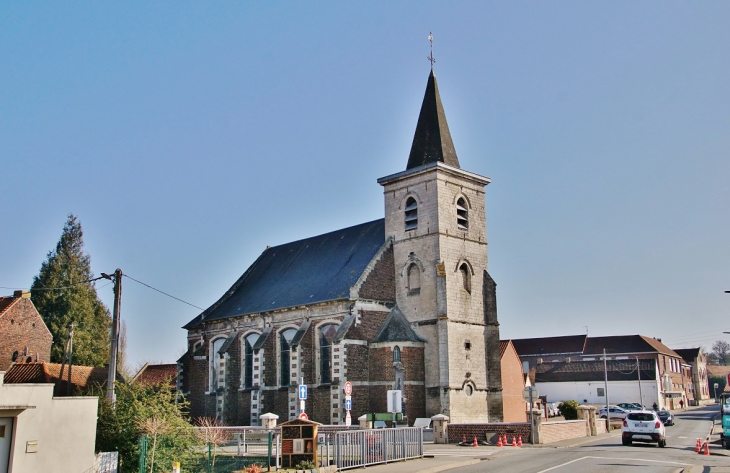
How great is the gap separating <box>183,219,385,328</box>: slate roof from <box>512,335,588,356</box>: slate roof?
5087 centimetres

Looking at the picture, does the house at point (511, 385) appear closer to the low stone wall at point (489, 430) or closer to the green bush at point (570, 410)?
the green bush at point (570, 410)

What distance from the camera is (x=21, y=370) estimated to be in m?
36.9

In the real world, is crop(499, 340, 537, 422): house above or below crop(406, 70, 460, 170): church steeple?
below

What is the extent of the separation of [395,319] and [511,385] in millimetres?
12538

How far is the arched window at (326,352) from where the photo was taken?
3759 cm

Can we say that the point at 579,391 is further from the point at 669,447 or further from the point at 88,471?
the point at 88,471

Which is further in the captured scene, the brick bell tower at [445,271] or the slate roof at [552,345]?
the slate roof at [552,345]

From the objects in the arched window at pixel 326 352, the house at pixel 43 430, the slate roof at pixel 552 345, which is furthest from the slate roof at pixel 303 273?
the slate roof at pixel 552 345

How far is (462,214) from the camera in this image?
38.5 meters

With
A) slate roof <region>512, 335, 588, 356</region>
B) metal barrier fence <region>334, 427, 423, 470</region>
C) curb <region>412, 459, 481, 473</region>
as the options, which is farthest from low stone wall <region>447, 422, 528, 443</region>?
slate roof <region>512, 335, 588, 356</region>

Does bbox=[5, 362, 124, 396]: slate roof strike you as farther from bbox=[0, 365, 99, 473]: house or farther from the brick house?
bbox=[0, 365, 99, 473]: house

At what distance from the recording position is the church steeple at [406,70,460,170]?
38.6m

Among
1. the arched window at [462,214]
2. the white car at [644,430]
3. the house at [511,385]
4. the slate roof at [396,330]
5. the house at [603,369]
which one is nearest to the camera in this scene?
the white car at [644,430]

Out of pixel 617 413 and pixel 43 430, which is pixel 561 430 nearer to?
pixel 43 430
